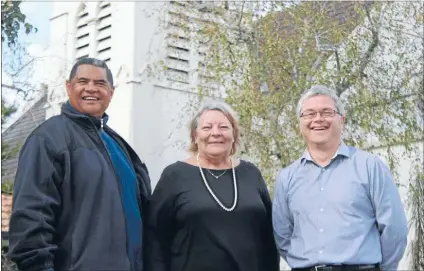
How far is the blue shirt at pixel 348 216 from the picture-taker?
435cm

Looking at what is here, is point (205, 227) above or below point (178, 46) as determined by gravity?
below

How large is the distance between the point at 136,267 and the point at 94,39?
11.7 m

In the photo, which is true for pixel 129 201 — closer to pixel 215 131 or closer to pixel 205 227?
pixel 205 227

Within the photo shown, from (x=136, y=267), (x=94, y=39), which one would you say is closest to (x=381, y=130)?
(x=136, y=267)

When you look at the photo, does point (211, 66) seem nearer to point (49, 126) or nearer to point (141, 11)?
point (141, 11)

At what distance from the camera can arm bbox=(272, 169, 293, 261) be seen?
15.5ft

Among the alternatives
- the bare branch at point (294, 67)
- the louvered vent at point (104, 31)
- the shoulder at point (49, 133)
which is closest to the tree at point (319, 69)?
the bare branch at point (294, 67)

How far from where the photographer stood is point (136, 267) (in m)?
4.40

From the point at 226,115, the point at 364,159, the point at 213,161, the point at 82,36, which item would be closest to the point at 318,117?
the point at 364,159

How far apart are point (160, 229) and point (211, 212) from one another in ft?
1.18

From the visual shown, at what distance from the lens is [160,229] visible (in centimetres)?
481

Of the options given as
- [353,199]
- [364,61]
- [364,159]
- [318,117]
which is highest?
[364,61]

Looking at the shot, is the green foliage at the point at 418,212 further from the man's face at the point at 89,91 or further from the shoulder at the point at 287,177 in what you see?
the man's face at the point at 89,91

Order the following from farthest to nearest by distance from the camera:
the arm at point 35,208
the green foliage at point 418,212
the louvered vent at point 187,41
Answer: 1. the louvered vent at point 187,41
2. the green foliage at point 418,212
3. the arm at point 35,208
